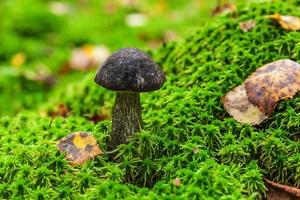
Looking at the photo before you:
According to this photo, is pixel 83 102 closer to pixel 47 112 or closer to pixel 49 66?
pixel 47 112

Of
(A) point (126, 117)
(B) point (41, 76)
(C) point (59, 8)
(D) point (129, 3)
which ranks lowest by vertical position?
(A) point (126, 117)

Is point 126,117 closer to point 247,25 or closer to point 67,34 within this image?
point 247,25

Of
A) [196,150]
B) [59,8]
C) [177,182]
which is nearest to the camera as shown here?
[177,182]

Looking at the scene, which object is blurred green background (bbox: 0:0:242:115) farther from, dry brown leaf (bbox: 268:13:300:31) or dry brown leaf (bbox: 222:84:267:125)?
dry brown leaf (bbox: 222:84:267:125)

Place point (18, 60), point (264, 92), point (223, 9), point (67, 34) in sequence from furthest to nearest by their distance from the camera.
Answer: point (67, 34) < point (18, 60) < point (223, 9) < point (264, 92)

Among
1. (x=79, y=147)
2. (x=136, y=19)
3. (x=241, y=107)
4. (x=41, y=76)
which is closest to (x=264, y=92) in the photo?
(x=241, y=107)

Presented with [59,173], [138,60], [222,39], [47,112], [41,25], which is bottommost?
[59,173]

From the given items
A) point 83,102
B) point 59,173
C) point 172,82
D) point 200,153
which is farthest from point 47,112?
point 200,153
